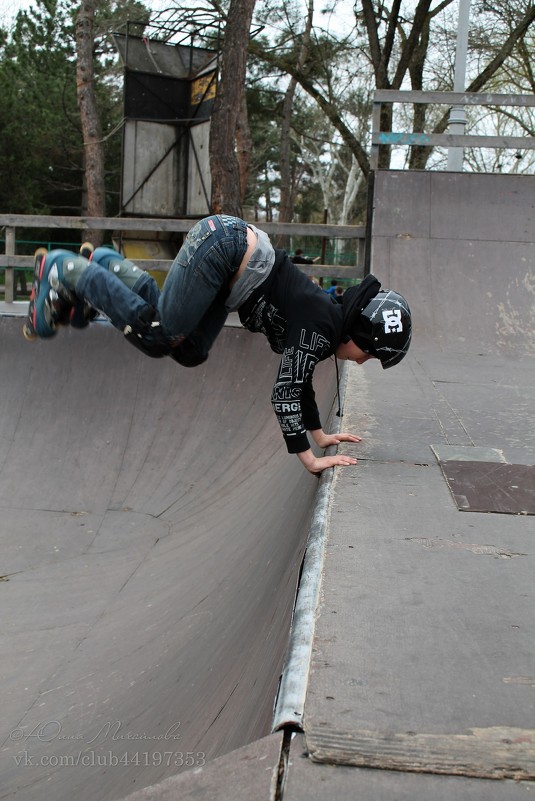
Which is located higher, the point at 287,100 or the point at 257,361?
the point at 287,100

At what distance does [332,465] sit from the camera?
3.14m

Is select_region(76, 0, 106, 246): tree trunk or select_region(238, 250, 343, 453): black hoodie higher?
select_region(76, 0, 106, 246): tree trunk

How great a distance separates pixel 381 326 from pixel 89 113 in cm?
1755

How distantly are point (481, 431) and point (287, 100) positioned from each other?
24.9 meters

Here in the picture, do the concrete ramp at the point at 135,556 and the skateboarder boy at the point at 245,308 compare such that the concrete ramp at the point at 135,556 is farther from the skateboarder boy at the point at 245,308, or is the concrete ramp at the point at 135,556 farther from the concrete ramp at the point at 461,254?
the concrete ramp at the point at 461,254

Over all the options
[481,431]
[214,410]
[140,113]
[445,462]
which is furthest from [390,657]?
[140,113]

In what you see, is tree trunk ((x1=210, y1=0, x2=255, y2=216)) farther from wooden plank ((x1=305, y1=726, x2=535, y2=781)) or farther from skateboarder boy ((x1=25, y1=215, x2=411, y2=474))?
wooden plank ((x1=305, y1=726, x2=535, y2=781))

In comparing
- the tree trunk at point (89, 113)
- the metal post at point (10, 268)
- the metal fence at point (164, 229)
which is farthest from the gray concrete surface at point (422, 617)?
the tree trunk at point (89, 113)

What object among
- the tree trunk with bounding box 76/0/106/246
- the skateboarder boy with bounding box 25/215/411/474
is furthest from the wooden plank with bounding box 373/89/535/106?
the tree trunk with bounding box 76/0/106/246

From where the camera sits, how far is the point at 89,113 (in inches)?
728

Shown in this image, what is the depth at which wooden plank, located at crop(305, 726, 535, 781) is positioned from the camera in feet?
4.25

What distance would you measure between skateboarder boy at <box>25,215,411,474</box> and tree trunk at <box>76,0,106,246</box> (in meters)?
14.4

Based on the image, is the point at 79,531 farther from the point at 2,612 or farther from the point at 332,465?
the point at 332,465

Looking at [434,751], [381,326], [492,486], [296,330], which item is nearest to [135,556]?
[296,330]
